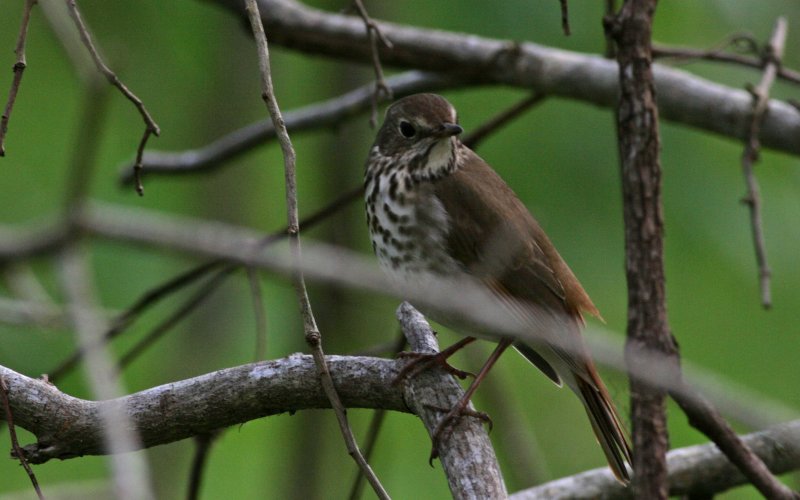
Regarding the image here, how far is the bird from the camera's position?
159 inches

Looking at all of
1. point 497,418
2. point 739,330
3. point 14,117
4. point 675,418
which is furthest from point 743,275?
point 14,117

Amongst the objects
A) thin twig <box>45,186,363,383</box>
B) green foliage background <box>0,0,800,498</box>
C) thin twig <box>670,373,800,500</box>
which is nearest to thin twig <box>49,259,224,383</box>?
thin twig <box>45,186,363,383</box>

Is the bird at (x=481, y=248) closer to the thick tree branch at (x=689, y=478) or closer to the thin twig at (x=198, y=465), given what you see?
the thick tree branch at (x=689, y=478)

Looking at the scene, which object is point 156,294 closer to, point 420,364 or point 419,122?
point 419,122

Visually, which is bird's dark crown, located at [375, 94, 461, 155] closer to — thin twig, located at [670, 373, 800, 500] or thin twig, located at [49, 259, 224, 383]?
thin twig, located at [49, 259, 224, 383]

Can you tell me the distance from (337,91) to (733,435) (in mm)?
4777

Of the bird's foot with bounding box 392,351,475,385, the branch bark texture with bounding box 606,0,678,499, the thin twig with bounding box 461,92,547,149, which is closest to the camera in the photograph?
the branch bark texture with bounding box 606,0,678,499

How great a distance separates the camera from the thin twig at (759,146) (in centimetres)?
374

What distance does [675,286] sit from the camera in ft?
18.7

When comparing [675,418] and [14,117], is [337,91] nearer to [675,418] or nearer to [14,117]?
[14,117]

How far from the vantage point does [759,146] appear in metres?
4.65

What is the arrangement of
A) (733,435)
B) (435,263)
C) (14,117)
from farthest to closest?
(14,117)
(435,263)
(733,435)

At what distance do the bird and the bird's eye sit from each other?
0.12 ft

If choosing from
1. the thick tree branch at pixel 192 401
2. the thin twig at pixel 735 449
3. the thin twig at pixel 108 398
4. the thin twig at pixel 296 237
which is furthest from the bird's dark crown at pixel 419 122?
the thin twig at pixel 735 449
